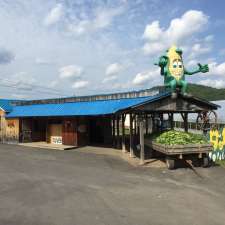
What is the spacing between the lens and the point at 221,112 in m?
40.3

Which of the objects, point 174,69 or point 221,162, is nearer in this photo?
point 221,162

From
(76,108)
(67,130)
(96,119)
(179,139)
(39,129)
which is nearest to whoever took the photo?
(179,139)

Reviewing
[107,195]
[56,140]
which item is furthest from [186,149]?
[56,140]

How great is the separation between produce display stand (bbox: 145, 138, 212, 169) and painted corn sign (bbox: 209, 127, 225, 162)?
2.30 metres

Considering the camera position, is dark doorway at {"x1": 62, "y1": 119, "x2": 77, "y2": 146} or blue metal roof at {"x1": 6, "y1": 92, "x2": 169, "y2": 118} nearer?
blue metal roof at {"x1": 6, "y1": 92, "x2": 169, "y2": 118}

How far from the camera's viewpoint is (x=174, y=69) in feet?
56.7

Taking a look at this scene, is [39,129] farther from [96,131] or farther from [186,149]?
[186,149]

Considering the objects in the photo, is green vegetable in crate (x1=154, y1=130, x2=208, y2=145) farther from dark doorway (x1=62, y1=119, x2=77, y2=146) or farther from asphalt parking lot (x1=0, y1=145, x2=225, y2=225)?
dark doorway (x1=62, y1=119, x2=77, y2=146)

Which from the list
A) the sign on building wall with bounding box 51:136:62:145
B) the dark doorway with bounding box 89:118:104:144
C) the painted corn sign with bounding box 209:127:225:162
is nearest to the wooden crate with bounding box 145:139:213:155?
the painted corn sign with bounding box 209:127:225:162

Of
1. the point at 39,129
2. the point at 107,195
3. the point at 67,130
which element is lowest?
the point at 107,195

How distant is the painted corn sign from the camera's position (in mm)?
17062

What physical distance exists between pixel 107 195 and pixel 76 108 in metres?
14.9

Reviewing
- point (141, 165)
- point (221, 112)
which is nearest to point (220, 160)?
point (141, 165)

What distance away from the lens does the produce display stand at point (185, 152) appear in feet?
46.2
